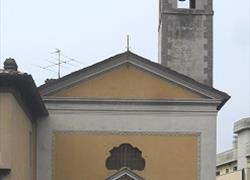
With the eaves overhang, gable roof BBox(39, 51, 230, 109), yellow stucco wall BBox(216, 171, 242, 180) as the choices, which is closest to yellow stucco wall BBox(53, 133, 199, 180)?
gable roof BBox(39, 51, 230, 109)

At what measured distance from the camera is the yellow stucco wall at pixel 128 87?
22.1 meters

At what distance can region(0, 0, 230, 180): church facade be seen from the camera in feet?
71.3

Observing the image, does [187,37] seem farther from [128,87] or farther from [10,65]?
[10,65]

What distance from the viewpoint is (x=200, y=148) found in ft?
72.1

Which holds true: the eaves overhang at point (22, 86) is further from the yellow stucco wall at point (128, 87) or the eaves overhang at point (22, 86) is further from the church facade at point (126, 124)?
the yellow stucco wall at point (128, 87)

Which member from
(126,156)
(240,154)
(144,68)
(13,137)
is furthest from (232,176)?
(13,137)

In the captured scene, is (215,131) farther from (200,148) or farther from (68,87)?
(68,87)

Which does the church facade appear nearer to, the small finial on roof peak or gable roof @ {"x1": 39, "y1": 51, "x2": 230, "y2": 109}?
gable roof @ {"x1": 39, "y1": 51, "x2": 230, "y2": 109}

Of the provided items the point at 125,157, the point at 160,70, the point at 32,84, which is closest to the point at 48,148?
the point at 125,157

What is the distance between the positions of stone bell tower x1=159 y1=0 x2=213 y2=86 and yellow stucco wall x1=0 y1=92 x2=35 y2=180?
29.3 feet

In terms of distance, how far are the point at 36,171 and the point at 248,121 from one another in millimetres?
16936

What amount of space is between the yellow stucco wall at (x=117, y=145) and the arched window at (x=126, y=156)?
0.13 metres

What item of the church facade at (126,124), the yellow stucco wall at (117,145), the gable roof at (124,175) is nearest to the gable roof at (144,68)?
the church facade at (126,124)

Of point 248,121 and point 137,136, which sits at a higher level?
point 248,121
